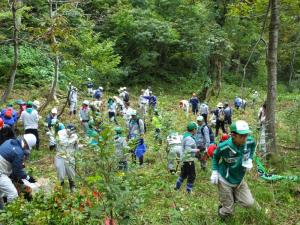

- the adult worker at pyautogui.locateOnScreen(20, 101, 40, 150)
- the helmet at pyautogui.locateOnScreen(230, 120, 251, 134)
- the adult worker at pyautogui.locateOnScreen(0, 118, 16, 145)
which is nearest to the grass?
the adult worker at pyautogui.locateOnScreen(0, 118, 16, 145)

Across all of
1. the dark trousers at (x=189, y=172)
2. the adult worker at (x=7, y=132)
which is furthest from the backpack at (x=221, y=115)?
the adult worker at (x=7, y=132)

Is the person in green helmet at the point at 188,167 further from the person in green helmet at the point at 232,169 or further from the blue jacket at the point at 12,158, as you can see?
the blue jacket at the point at 12,158

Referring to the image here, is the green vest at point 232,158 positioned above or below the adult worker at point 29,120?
above

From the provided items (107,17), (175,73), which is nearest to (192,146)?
(107,17)

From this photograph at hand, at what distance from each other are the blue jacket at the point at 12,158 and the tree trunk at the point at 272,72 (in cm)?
547

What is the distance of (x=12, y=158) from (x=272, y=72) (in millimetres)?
5788

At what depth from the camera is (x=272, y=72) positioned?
8.62 meters

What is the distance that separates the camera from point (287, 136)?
13.8 metres

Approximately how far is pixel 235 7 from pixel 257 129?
9.92 ft

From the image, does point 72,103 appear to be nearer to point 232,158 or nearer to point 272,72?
point 272,72

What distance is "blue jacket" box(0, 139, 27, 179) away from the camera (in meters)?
5.79

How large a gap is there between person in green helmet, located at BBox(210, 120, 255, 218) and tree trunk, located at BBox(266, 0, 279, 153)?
3.37 m

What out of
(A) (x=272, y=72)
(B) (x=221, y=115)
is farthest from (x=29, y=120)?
(B) (x=221, y=115)

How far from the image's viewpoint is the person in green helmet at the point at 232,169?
18.1 ft
